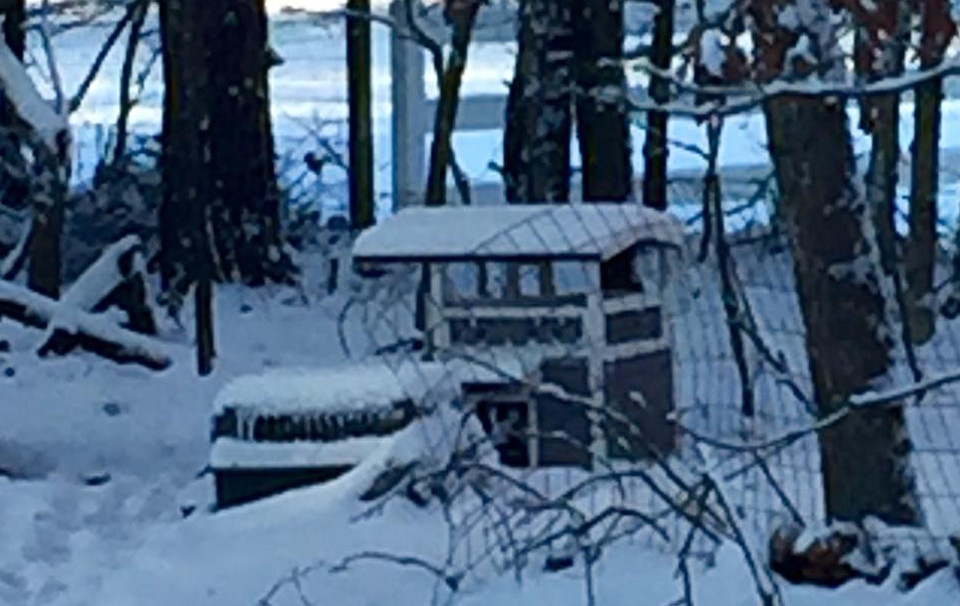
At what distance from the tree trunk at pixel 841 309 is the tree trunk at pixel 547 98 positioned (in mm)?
4673

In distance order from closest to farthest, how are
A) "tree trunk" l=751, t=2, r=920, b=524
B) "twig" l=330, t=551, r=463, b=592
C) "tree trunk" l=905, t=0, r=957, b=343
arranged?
"twig" l=330, t=551, r=463, b=592 < "tree trunk" l=751, t=2, r=920, b=524 < "tree trunk" l=905, t=0, r=957, b=343

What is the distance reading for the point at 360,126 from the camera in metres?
15.1

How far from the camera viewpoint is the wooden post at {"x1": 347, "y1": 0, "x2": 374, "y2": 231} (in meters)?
14.9

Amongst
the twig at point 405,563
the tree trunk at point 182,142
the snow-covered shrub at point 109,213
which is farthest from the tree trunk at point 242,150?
the twig at point 405,563

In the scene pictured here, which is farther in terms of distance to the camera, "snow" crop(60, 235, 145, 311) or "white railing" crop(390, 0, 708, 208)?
"white railing" crop(390, 0, 708, 208)

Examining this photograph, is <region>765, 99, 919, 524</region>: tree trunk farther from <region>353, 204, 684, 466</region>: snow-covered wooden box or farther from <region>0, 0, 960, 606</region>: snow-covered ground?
<region>353, 204, 684, 466</region>: snow-covered wooden box

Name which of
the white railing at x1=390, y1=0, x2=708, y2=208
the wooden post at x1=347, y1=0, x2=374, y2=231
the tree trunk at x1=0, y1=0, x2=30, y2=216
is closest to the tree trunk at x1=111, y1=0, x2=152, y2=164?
the tree trunk at x1=0, y1=0, x2=30, y2=216

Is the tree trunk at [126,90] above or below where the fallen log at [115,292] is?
above

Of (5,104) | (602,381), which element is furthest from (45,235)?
(602,381)

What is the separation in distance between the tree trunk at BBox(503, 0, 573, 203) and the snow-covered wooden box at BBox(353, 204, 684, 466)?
8.59 feet

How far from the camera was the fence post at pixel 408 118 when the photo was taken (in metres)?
16.0

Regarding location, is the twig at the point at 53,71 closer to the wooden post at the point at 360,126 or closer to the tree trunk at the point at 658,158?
the tree trunk at the point at 658,158

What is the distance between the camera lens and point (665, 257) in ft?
26.8

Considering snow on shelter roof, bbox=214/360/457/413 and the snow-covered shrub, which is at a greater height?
the snow-covered shrub
